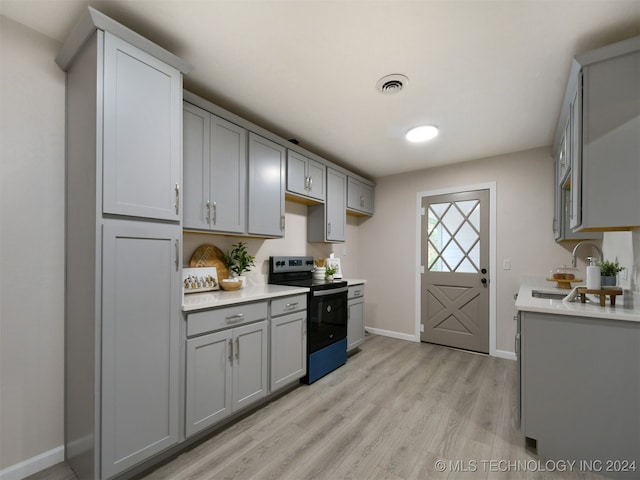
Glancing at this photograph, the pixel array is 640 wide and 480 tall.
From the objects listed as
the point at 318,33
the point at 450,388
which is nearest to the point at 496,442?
the point at 450,388

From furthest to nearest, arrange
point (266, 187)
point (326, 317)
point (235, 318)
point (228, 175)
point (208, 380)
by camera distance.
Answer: point (326, 317) → point (266, 187) → point (228, 175) → point (235, 318) → point (208, 380)

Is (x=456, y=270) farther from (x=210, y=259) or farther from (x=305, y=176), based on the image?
(x=210, y=259)

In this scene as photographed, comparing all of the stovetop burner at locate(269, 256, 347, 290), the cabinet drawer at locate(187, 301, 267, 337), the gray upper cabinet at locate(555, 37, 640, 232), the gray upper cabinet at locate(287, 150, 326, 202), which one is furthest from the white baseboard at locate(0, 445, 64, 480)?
the gray upper cabinet at locate(555, 37, 640, 232)

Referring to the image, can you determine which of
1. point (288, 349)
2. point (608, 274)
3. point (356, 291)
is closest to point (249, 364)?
point (288, 349)

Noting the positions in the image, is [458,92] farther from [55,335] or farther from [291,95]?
[55,335]

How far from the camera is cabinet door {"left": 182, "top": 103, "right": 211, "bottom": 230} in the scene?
2123 millimetres

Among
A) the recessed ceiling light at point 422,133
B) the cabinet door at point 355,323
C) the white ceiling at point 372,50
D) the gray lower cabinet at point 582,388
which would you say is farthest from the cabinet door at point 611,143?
the cabinet door at point 355,323

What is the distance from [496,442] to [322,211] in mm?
2596

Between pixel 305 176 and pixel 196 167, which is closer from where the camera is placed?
pixel 196 167

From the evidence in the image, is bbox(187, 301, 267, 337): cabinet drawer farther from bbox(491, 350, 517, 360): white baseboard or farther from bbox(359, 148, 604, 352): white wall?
bbox(491, 350, 517, 360): white baseboard

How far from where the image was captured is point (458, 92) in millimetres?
2236

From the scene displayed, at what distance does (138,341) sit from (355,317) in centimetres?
248

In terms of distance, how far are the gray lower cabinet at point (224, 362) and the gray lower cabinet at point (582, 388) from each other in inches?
70.5

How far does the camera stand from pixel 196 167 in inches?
86.1
